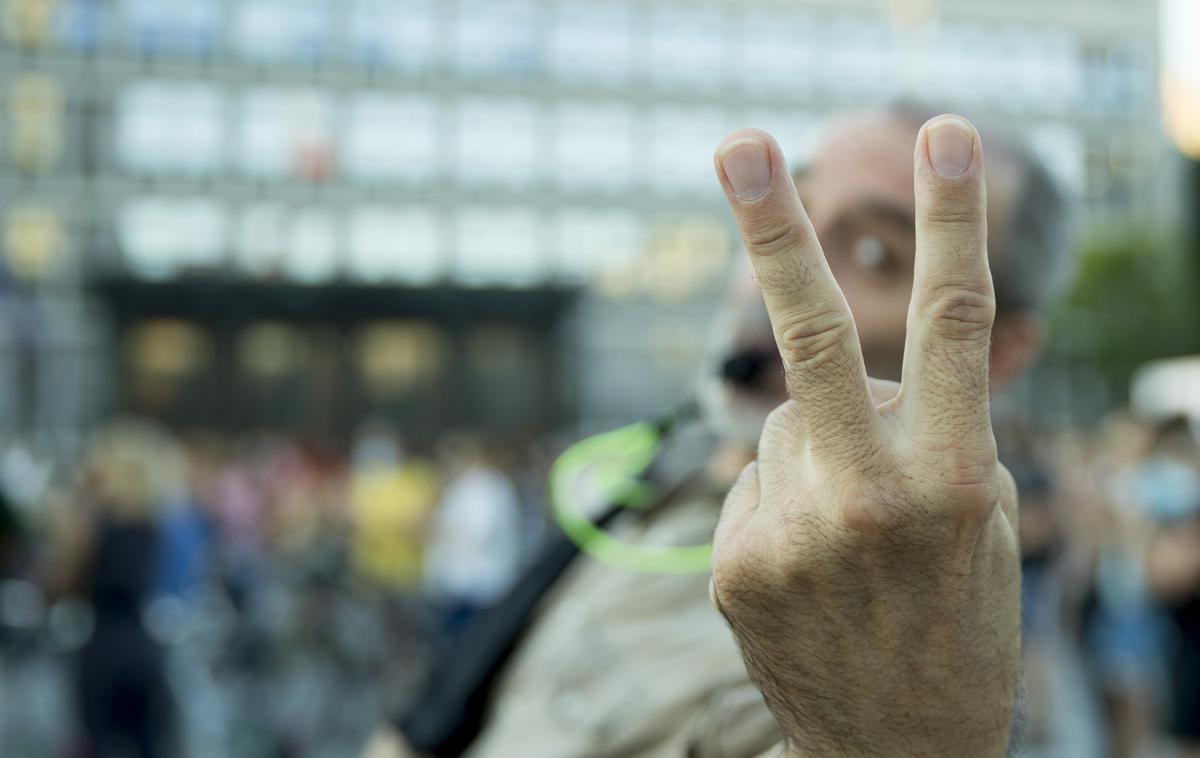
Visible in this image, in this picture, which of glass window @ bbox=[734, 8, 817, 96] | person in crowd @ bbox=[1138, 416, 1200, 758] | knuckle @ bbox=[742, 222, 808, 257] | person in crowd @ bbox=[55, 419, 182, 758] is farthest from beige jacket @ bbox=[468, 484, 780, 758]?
glass window @ bbox=[734, 8, 817, 96]

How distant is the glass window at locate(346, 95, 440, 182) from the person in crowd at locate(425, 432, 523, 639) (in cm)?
2659

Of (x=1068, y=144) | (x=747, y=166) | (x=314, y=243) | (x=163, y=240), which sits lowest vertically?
(x=314, y=243)

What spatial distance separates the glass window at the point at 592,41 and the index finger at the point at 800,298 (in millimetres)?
37950

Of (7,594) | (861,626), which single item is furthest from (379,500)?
(861,626)

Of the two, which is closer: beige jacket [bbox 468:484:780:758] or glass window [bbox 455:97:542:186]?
beige jacket [bbox 468:484:780:758]

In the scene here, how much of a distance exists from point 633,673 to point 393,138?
35933 mm

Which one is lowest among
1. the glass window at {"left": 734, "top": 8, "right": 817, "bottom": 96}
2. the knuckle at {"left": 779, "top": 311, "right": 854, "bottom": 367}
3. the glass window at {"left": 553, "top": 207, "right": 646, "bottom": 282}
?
the glass window at {"left": 553, "top": 207, "right": 646, "bottom": 282}

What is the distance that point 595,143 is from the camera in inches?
1463

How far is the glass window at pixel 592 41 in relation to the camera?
37.6 meters

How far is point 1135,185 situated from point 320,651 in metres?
43.4

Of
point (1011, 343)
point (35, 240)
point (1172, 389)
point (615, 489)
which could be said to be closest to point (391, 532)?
point (615, 489)

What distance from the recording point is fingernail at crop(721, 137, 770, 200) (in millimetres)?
756

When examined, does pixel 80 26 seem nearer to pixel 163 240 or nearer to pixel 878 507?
pixel 163 240

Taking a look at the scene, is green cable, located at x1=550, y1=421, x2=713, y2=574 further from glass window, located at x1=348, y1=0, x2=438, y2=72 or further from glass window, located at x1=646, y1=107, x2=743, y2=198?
glass window, located at x1=348, y1=0, x2=438, y2=72
